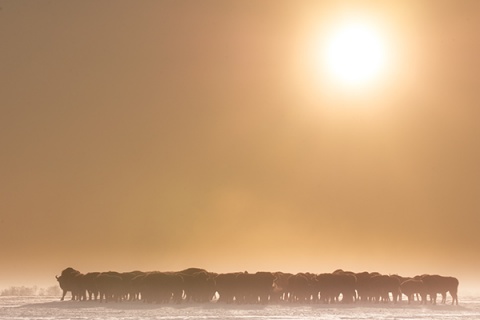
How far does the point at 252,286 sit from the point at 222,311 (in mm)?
7950

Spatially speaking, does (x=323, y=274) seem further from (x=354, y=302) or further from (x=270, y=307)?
(x=270, y=307)

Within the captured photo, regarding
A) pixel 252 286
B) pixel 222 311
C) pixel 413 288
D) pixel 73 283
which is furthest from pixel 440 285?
pixel 73 283

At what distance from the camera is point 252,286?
55000mm

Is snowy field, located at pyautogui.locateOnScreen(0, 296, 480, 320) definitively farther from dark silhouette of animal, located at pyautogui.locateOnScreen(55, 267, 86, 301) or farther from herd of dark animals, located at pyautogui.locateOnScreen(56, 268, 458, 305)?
dark silhouette of animal, located at pyautogui.locateOnScreen(55, 267, 86, 301)

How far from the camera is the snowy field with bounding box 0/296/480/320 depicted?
143 ft

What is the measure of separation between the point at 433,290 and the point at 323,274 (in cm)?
899

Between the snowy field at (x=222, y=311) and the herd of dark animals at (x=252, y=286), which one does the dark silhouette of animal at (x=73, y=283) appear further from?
the snowy field at (x=222, y=311)

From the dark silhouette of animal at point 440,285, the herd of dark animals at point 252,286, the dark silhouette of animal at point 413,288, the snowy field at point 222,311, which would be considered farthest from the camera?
the dark silhouette of animal at point 440,285

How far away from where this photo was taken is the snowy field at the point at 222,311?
43.7 meters

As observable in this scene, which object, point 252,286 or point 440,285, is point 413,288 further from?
A: point 252,286

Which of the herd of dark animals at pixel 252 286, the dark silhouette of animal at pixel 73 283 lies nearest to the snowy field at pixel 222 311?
the herd of dark animals at pixel 252 286

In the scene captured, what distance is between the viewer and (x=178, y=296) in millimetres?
55094

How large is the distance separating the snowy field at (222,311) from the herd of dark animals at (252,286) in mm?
2355

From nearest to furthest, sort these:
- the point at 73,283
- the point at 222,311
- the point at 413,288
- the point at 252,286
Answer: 1. the point at 222,311
2. the point at 252,286
3. the point at 413,288
4. the point at 73,283
